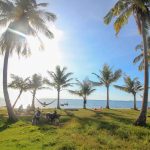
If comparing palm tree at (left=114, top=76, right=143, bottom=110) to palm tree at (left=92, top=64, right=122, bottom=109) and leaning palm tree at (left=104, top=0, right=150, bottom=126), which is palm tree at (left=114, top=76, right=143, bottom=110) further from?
leaning palm tree at (left=104, top=0, right=150, bottom=126)

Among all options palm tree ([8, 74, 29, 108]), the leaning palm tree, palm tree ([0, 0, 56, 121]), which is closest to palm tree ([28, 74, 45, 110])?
palm tree ([8, 74, 29, 108])

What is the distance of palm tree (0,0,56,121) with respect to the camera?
2836 centimetres

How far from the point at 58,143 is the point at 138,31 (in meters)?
15.3

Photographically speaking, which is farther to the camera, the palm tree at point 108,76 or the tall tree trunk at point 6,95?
the palm tree at point 108,76

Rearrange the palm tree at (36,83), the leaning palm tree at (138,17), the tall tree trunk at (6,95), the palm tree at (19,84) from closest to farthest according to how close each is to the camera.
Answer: the leaning palm tree at (138,17) → the tall tree trunk at (6,95) → the palm tree at (19,84) → the palm tree at (36,83)

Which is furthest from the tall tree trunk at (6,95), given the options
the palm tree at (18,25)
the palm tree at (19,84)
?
the palm tree at (19,84)

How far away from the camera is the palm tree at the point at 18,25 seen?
2836 centimetres

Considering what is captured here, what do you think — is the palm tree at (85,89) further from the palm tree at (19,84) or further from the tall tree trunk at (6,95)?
the tall tree trunk at (6,95)

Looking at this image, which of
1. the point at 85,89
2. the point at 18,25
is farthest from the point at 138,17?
the point at 85,89

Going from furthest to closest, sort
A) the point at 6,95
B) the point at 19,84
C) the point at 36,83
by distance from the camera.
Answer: the point at 36,83, the point at 19,84, the point at 6,95

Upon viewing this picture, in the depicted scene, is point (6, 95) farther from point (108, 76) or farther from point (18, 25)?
point (108, 76)

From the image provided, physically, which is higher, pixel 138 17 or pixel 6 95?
pixel 138 17

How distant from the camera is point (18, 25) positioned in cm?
2919

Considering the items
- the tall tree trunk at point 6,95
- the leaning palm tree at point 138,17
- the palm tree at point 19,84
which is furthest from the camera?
the palm tree at point 19,84
